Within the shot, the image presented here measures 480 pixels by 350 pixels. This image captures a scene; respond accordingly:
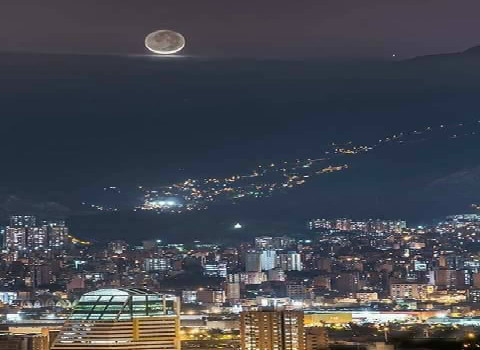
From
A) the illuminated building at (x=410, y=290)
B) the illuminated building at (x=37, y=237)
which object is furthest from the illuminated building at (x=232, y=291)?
the illuminated building at (x=37, y=237)

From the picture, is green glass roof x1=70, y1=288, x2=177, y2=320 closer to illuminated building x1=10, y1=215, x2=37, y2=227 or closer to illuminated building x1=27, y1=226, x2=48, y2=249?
illuminated building x1=27, y1=226, x2=48, y2=249

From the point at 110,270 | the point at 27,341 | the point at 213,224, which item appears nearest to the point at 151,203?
the point at 213,224

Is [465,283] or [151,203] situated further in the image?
[151,203]

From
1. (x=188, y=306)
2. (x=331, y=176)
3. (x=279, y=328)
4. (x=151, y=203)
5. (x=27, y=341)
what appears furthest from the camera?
(x=331, y=176)

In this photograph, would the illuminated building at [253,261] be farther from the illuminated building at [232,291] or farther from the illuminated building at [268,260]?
the illuminated building at [232,291]

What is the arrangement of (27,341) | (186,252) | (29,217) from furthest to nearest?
(29,217) < (186,252) < (27,341)

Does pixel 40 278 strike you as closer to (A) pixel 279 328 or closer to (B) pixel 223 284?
(B) pixel 223 284
